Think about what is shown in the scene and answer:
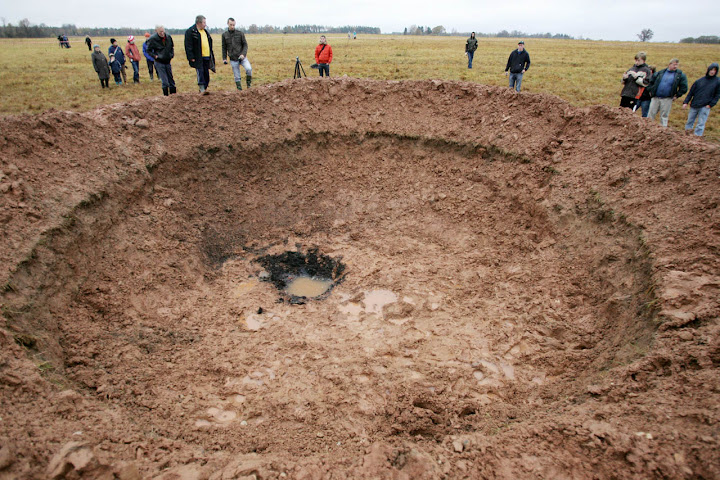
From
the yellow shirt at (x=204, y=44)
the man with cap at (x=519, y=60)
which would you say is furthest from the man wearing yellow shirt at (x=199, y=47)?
the man with cap at (x=519, y=60)

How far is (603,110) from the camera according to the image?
26.0 ft

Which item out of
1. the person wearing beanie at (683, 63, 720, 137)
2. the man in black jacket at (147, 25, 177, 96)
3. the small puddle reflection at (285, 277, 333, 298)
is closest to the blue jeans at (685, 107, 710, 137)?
the person wearing beanie at (683, 63, 720, 137)

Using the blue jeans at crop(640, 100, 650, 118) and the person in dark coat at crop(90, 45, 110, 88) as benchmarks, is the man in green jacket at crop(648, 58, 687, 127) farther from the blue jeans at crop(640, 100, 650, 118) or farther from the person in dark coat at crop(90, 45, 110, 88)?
the person in dark coat at crop(90, 45, 110, 88)

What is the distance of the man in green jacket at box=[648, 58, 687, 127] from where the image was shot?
9227 mm

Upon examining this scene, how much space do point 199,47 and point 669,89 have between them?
11367 mm

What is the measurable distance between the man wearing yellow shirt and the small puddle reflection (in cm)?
531

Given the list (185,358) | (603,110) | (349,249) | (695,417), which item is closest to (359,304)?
(349,249)

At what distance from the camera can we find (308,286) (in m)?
7.43

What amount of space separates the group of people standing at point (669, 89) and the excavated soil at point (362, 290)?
8.55 ft

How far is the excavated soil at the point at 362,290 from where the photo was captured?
3475 millimetres

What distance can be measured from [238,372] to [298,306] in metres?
1.73

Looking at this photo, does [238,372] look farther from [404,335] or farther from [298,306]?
[404,335]

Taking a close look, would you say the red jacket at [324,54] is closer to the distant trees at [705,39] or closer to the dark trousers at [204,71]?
the dark trousers at [204,71]

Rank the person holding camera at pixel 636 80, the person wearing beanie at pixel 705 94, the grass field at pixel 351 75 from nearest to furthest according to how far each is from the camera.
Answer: the person wearing beanie at pixel 705 94 < the person holding camera at pixel 636 80 < the grass field at pixel 351 75
